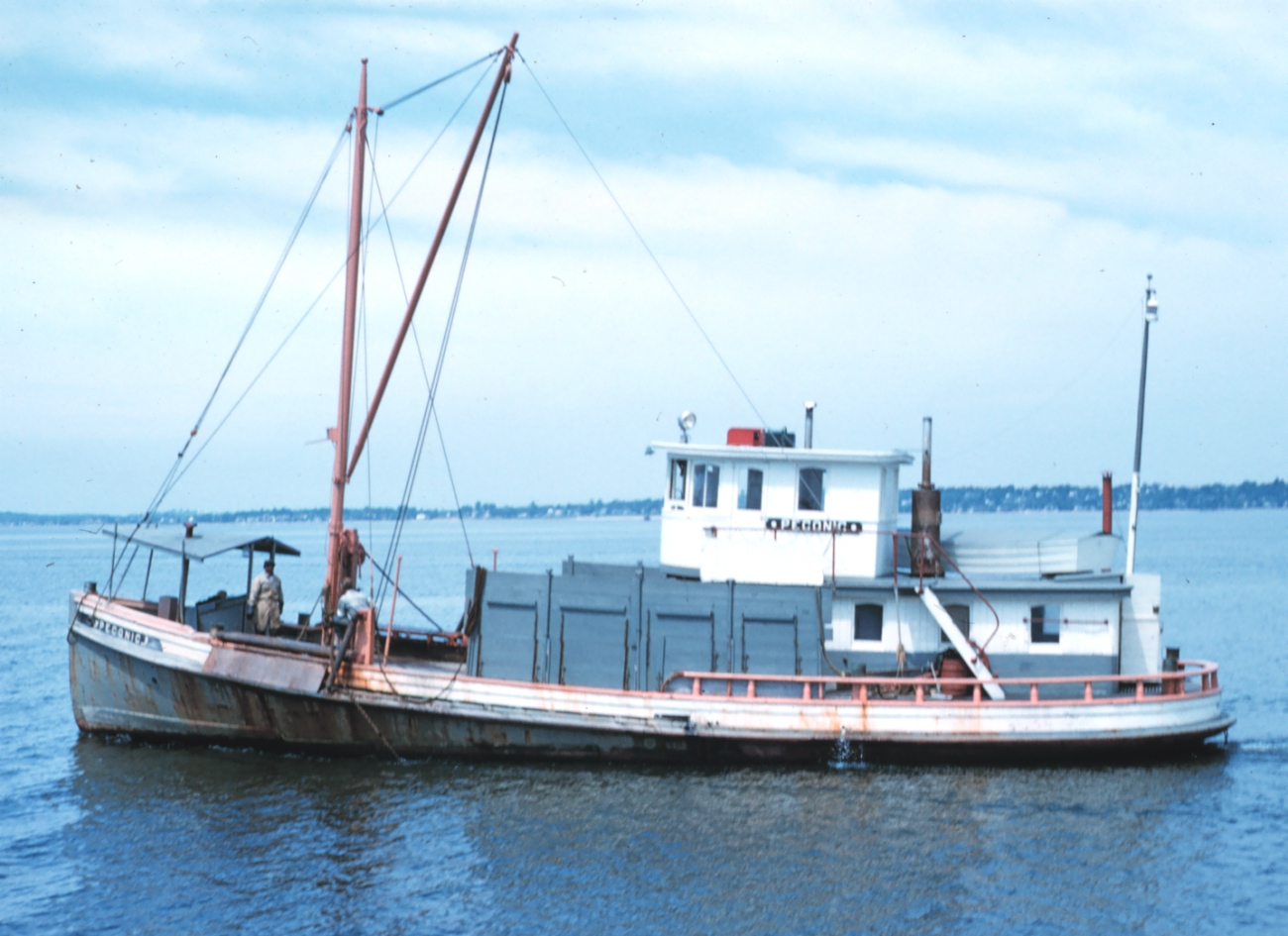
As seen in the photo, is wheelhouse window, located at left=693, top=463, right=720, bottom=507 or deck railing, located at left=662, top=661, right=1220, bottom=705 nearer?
deck railing, located at left=662, top=661, right=1220, bottom=705

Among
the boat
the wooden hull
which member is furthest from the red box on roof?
the wooden hull

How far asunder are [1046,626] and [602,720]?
8.65m

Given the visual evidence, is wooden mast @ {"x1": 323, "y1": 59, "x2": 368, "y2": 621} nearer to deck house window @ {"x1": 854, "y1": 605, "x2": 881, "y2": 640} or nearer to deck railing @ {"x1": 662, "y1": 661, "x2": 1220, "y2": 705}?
deck railing @ {"x1": 662, "y1": 661, "x2": 1220, "y2": 705}

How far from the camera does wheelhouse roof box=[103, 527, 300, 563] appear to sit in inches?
878

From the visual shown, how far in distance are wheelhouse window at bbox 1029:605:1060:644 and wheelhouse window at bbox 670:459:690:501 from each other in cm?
700

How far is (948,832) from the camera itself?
17.6 metres

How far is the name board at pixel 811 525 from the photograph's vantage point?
22656mm

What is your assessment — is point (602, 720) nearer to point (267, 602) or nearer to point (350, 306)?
point (267, 602)

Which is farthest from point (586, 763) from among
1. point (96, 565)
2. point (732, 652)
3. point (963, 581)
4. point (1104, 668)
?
point (96, 565)

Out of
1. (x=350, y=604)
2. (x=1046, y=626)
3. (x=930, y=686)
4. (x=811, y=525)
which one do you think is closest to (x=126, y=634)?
(x=350, y=604)

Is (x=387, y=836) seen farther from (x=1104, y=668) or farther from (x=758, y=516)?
(x=1104, y=668)

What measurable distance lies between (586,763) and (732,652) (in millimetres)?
3206

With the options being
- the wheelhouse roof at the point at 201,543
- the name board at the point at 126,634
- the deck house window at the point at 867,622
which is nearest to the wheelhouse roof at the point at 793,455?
the deck house window at the point at 867,622

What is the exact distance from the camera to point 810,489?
22891 millimetres
